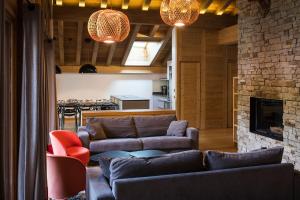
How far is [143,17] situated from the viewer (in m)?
8.63

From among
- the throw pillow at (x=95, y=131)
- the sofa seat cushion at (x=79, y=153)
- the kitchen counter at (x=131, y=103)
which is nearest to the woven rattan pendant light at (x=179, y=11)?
the throw pillow at (x=95, y=131)

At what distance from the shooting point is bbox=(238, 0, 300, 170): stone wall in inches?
198

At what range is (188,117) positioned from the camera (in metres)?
9.56

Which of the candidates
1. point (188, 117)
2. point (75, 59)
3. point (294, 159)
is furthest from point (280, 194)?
point (75, 59)

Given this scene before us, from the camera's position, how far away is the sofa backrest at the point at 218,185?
103 inches

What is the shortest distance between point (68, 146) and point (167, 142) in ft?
5.92

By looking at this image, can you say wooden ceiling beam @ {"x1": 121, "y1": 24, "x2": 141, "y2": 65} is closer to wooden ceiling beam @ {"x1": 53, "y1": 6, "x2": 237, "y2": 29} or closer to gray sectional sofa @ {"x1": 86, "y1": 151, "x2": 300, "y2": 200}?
wooden ceiling beam @ {"x1": 53, "y1": 6, "x2": 237, "y2": 29}

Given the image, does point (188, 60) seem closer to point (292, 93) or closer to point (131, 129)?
point (131, 129)

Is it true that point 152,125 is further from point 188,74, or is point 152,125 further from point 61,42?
point 61,42

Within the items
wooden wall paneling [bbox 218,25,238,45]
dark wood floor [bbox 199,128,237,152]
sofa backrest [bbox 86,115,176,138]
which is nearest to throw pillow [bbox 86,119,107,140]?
sofa backrest [bbox 86,115,176,138]

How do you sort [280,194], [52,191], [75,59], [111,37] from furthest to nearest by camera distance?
[75,59]
[111,37]
[52,191]
[280,194]

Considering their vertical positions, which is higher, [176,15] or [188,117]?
Result: [176,15]

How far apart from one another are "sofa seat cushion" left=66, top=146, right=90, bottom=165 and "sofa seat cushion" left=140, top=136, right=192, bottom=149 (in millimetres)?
1171

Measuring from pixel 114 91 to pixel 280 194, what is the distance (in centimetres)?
1056
